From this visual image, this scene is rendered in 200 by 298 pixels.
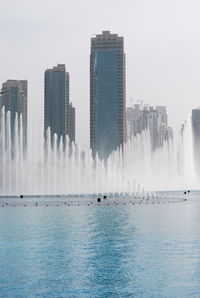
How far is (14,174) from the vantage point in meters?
115

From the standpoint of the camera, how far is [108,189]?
141 meters

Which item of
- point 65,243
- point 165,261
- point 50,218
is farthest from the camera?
point 50,218

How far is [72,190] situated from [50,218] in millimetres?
73362

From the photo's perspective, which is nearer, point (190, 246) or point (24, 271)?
point (24, 271)

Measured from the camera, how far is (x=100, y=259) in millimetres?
34000

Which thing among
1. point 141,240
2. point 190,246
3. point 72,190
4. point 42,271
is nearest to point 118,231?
point 141,240

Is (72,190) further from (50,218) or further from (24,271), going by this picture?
(24,271)

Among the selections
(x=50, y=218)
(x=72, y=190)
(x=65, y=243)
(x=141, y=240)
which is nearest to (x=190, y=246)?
(x=141, y=240)

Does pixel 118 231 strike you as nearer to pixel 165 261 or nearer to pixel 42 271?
pixel 165 261

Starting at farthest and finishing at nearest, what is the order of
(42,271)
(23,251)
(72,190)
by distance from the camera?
(72,190) → (23,251) → (42,271)

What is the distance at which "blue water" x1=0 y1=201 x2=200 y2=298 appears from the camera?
26.6 m

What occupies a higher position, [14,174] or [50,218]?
[14,174]

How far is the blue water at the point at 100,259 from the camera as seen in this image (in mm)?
26625

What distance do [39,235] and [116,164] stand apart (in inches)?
4107
